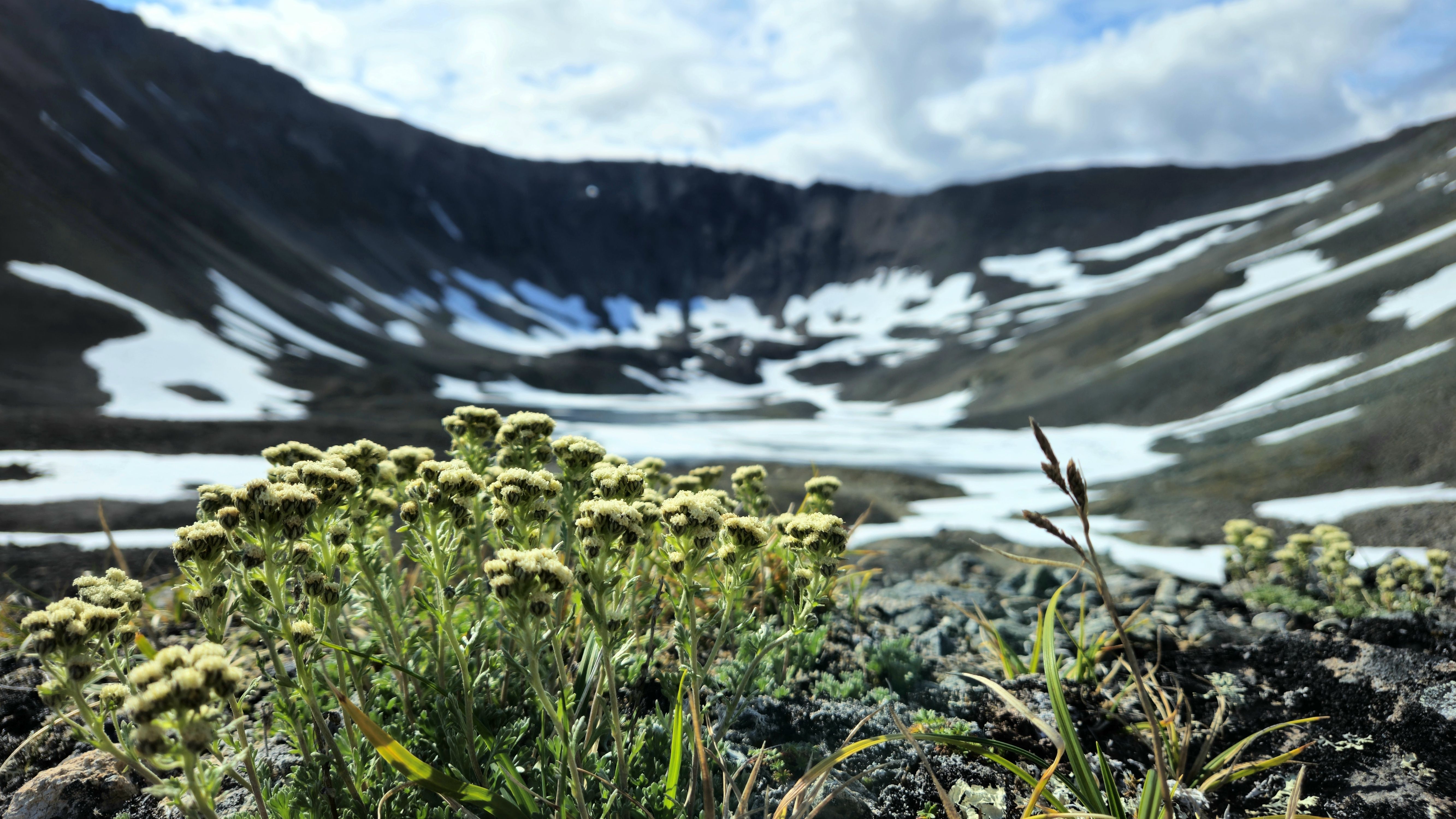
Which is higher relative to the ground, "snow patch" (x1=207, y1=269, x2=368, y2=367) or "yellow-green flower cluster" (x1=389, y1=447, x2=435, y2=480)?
"snow patch" (x1=207, y1=269, x2=368, y2=367)

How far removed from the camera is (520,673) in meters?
3.29

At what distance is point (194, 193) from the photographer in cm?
7400

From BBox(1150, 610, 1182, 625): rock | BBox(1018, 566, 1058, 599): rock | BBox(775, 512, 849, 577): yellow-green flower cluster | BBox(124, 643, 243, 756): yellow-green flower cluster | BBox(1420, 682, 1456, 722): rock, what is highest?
BBox(775, 512, 849, 577): yellow-green flower cluster

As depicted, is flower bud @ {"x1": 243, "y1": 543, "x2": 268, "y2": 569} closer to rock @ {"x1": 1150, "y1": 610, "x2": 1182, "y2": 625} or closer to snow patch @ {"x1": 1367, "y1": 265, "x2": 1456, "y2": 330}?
rock @ {"x1": 1150, "y1": 610, "x2": 1182, "y2": 625}

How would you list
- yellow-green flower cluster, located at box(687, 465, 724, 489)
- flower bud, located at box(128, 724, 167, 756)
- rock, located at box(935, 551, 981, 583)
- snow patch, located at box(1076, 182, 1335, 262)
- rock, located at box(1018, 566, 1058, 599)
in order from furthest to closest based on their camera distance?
snow patch, located at box(1076, 182, 1335, 262), rock, located at box(935, 551, 981, 583), rock, located at box(1018, 566, 1058, 599), yellow-green flower cluster, located at box(687, 465, 724, 489), flower bud, located at box(128, 724, 167, 756)

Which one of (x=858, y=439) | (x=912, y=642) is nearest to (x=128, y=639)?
(x=912, y=642)

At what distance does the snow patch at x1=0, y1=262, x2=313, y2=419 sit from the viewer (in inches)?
1314

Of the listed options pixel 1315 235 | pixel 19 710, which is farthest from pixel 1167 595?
pixel 1315 235

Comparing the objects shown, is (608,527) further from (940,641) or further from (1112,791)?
(940,641)

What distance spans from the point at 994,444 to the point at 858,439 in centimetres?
882

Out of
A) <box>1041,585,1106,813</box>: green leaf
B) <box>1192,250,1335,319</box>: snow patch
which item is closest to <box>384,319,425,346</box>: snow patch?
<box>1192,250,1335,319</box>: snow patch

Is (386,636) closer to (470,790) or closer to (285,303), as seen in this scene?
(470,790)

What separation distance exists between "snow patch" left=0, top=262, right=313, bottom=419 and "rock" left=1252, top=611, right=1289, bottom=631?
32.9 metres

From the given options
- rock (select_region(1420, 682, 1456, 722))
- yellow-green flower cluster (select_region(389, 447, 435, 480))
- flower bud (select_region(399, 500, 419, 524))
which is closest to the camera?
flower bud (select_region(399, 500, 419, 524))
